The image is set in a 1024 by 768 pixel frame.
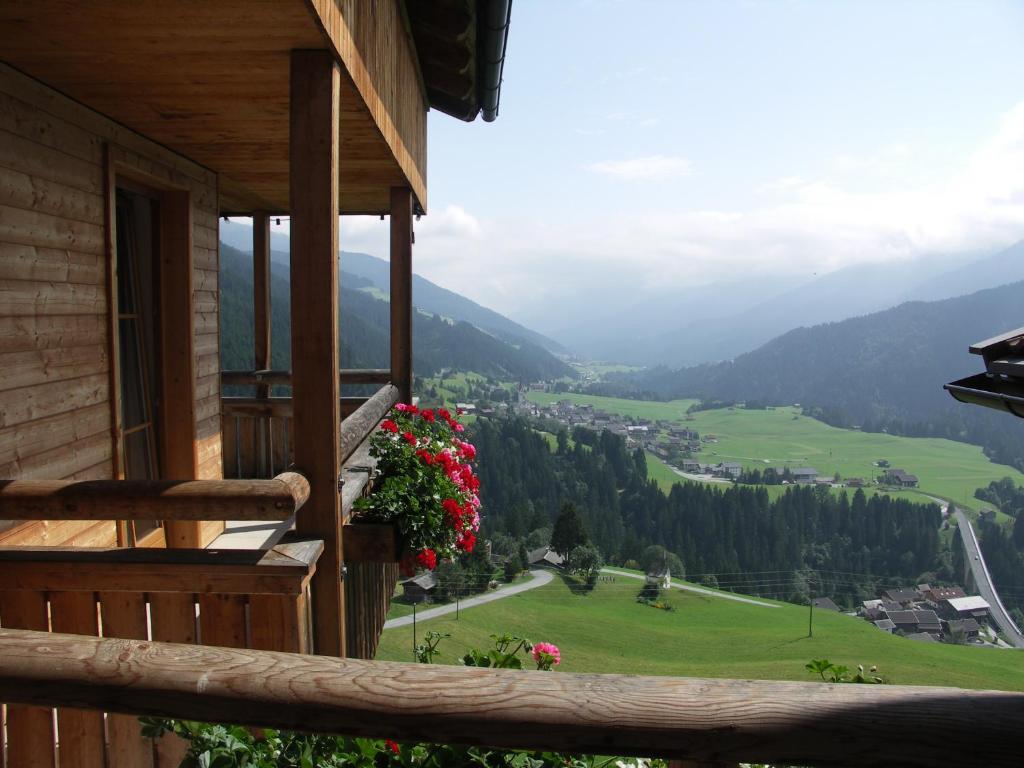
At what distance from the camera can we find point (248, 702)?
44.4 inches

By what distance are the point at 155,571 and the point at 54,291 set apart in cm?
177

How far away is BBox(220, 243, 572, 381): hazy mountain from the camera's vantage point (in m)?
35.2

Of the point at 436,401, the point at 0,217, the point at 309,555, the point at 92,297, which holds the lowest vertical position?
the point at 436,401

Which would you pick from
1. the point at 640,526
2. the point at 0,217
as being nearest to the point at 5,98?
the point at 0,217

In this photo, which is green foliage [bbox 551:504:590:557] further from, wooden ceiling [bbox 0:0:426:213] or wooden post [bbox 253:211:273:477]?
wooden ceiling [bbox 0:0:426:213]

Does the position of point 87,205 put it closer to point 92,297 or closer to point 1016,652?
point 92,297

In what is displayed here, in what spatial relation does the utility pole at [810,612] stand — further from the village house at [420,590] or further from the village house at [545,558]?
the village house at [420,590]

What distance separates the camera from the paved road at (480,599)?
52938mm

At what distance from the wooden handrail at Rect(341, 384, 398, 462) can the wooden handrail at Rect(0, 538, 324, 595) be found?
0.93 m

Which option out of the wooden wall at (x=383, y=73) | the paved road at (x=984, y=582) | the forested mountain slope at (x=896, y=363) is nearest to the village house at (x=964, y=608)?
the paved road at (x=984, y=582)

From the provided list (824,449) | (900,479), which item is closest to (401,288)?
(900,479)

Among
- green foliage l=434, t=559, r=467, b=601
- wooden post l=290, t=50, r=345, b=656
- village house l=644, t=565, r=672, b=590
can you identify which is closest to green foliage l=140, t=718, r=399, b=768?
wooden post l=290, t=50, r=345, b=656

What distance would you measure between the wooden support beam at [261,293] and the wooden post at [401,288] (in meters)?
1.80

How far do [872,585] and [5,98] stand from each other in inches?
3350
